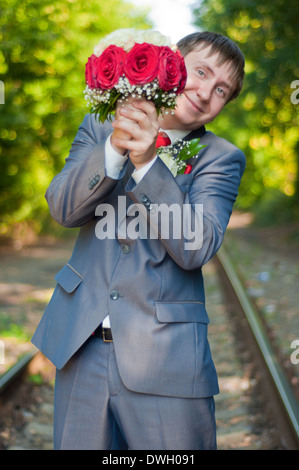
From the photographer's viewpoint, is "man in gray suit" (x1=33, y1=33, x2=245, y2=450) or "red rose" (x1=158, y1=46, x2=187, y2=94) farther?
"man in gray suit" (x1=33, y1=33, x2=245, y2=450)

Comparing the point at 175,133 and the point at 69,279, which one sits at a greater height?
the point at 175,133

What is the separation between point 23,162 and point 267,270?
7.05 meters

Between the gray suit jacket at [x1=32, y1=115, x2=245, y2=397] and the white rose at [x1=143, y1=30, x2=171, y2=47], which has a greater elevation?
the white rose at [x1=143, y1=30, x2=171, y2=47]

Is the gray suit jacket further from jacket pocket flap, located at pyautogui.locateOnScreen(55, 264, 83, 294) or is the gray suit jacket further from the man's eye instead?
the man's eye

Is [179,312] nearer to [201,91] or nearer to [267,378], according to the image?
[201,91]

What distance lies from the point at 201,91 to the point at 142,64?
0.39m

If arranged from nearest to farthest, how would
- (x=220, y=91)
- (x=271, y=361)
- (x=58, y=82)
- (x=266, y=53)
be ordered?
1. (x=220, y=91)
2. (x=271, y=361)
3. (x=266, y=53)
4. (x=58, y=82)

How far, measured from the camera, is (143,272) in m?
1.84

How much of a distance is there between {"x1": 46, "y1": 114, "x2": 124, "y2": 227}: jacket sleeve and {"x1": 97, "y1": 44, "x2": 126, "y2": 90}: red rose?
0.75 feet

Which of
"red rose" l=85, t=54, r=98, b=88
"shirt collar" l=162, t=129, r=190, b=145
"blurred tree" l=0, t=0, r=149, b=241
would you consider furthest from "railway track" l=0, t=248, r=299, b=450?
"blurred tree" l=0, t=0, r=149, b=241

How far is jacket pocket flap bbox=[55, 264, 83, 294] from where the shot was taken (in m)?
1.95

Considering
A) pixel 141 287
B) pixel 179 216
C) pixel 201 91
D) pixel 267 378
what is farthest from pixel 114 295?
pixel 267 378

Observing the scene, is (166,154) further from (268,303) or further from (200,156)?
(268,303)

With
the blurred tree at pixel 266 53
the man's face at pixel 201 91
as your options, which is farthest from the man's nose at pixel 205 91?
the blurred tree at pixel 266 53
